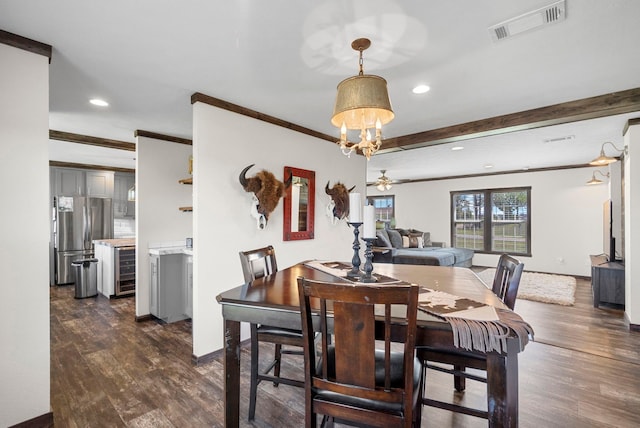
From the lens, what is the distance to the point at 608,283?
423 cm

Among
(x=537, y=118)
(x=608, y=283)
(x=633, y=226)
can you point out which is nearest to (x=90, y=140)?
(x=537, y=118)

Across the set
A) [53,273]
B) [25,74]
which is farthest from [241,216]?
[53,273]

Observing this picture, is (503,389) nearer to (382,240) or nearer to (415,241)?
(382,240)

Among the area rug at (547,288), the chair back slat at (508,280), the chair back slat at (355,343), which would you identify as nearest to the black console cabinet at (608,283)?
the area rug at (547,288)

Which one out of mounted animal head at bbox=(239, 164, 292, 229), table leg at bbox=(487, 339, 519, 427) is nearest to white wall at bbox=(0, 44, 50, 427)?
mounted animal head at bbox=(239, 164, 292, 229)

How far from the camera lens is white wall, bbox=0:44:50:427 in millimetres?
1833

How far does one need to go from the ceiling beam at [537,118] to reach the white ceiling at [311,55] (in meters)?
0.10

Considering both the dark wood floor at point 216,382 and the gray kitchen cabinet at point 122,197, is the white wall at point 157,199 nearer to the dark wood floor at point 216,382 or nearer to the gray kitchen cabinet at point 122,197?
the dark wood floor at point 216,382

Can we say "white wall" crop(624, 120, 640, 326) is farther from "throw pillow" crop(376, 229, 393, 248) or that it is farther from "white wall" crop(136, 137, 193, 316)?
"white wall" crop(136, 137, 193, 316)

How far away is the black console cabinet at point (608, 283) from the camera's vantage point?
4.14 metres

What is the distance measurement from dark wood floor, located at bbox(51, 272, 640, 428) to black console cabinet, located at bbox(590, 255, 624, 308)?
598mm

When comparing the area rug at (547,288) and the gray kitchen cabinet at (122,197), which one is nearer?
the area rug at (547,288)

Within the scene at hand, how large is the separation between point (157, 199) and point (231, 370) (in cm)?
316

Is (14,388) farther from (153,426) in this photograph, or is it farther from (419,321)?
(419,321)
